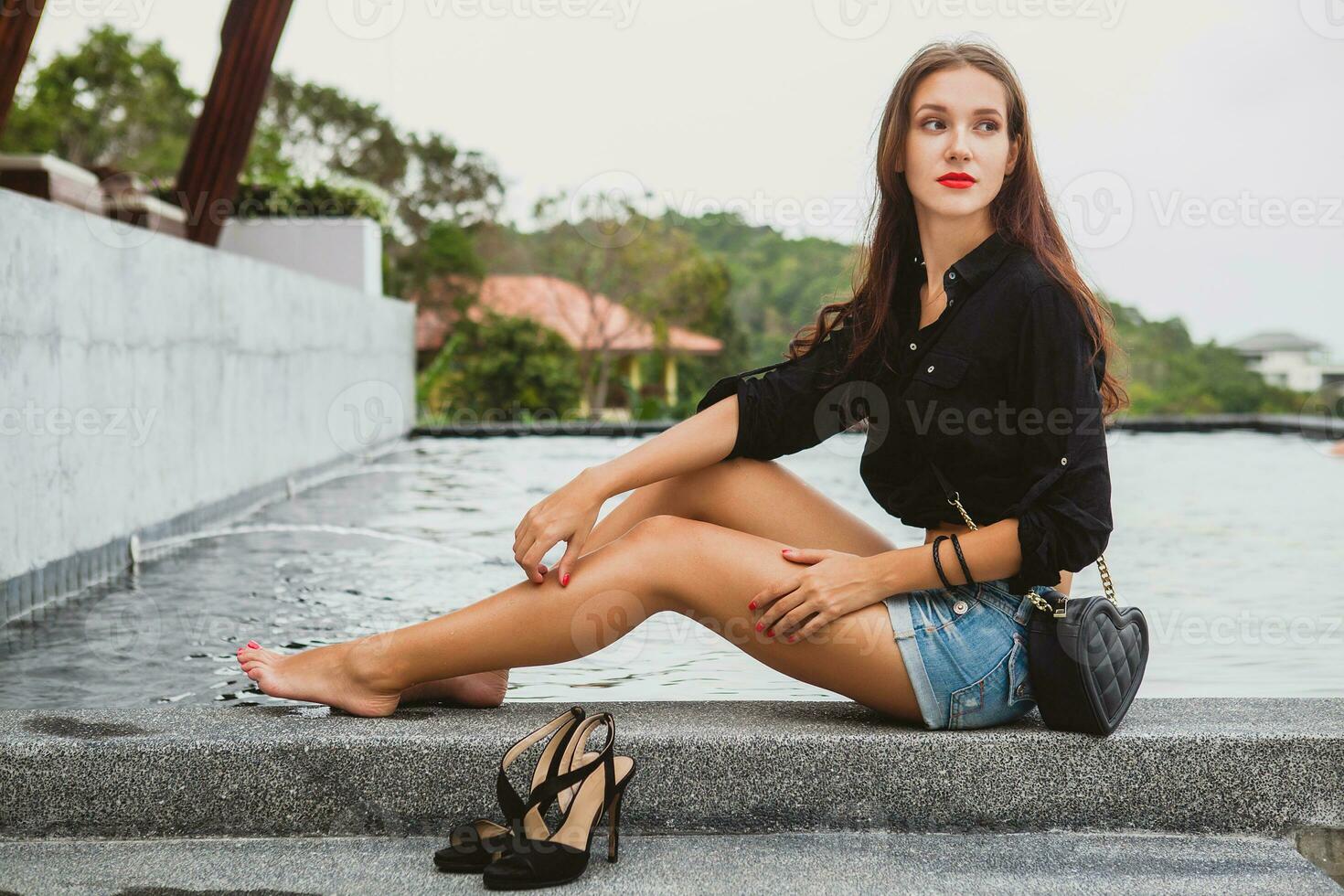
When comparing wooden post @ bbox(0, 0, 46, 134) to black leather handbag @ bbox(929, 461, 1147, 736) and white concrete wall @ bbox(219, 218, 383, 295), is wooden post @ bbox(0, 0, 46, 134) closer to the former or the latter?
black leather handbag @ bbox(929, 461, 1147, 736)

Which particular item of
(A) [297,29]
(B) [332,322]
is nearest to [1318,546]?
(B) [332,322]

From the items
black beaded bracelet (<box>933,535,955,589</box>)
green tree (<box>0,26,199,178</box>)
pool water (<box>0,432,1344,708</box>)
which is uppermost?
green tree (<box>0,26,199,178</box>)

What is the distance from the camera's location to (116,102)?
31.8 metres

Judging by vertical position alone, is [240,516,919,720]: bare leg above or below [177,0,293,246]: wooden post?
below

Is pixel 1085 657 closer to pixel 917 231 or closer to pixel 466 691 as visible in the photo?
pixel 917 231

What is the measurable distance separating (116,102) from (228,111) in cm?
2510

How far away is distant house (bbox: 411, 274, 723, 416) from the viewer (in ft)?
84.2

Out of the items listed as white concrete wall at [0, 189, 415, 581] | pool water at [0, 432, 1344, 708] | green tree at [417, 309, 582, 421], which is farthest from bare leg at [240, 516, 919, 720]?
green tree at [417, 309, 582, 421]

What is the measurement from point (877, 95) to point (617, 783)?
1.22 m

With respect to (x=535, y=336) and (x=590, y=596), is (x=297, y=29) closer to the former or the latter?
(x=535, y=336)

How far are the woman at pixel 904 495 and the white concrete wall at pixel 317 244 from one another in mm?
10619

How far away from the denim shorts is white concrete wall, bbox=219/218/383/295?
10961 millimetres

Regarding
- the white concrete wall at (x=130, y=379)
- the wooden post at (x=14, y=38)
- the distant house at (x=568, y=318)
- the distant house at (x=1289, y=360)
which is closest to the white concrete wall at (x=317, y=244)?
the white concrete wall at (x=130, y=379)

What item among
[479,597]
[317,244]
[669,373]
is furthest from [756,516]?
[669,373]
